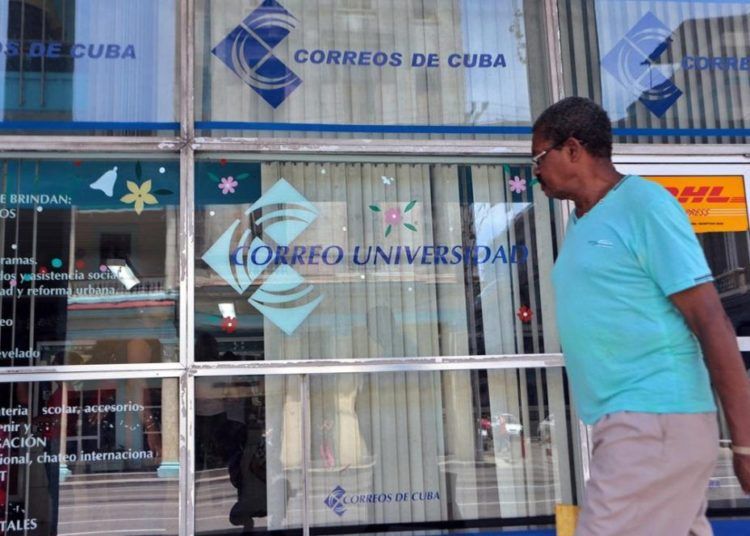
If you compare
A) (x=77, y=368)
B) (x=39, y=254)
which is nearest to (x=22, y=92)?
(x=39, y=254)

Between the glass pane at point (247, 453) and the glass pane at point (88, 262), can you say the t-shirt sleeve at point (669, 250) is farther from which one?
the glass pane at point (88, 262)

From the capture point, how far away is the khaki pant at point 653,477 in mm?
1969

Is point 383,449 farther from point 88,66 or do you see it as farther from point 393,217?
point 88,66

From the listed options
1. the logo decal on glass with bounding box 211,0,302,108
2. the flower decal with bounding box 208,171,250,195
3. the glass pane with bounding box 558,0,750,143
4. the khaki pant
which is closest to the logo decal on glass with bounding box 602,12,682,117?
the glass pane with bounding box 558,0,750,143

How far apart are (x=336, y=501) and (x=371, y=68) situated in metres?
2.57

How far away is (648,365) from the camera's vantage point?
2.03m

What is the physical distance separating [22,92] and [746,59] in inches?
177

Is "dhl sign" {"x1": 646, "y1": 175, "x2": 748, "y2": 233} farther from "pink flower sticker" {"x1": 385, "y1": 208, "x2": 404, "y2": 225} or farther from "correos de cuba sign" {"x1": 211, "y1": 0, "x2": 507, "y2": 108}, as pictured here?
"pink flower sticker" {"x1": 385, "y1": 208, "x2": 404, "y2": 225}

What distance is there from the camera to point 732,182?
507 cm

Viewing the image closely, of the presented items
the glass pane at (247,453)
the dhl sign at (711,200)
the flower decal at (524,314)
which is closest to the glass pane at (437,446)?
the glass pane at (247,453)

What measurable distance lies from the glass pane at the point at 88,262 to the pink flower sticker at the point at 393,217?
1224 mm

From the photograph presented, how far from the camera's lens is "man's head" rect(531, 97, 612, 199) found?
2.29 m

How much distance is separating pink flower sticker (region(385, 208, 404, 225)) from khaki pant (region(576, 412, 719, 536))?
297cm

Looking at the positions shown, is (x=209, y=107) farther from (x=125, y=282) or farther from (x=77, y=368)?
(x=77, y=368)
